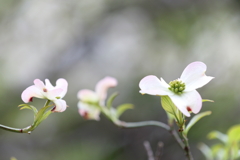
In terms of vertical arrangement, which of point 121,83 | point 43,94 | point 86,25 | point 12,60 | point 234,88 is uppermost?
point 86,25

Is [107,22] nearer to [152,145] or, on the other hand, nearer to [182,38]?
[182,38]

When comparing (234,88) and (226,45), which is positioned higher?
(226,45)

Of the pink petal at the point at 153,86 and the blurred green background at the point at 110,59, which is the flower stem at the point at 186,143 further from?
the blurred green background at the point at 110,59

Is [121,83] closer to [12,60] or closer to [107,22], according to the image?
[107,22]

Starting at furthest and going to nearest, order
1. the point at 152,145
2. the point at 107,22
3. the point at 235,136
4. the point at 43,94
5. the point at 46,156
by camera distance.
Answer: the point at 107,22 → the point at 46,156 → the point at 152,145 → the point at 235,136 → the point at 43,94

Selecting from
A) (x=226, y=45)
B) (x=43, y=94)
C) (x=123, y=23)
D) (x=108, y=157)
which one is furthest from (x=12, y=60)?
(x=43, y=94)

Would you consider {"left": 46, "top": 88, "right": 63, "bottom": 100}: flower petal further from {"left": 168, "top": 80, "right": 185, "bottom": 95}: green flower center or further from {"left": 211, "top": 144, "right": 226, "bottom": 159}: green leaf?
{"left": 211, "top": 144, "right": 226, "bottom": 159}: green leaf

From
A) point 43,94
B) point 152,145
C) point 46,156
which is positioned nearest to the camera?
point 43,94

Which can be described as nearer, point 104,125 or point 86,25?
point 104,125
